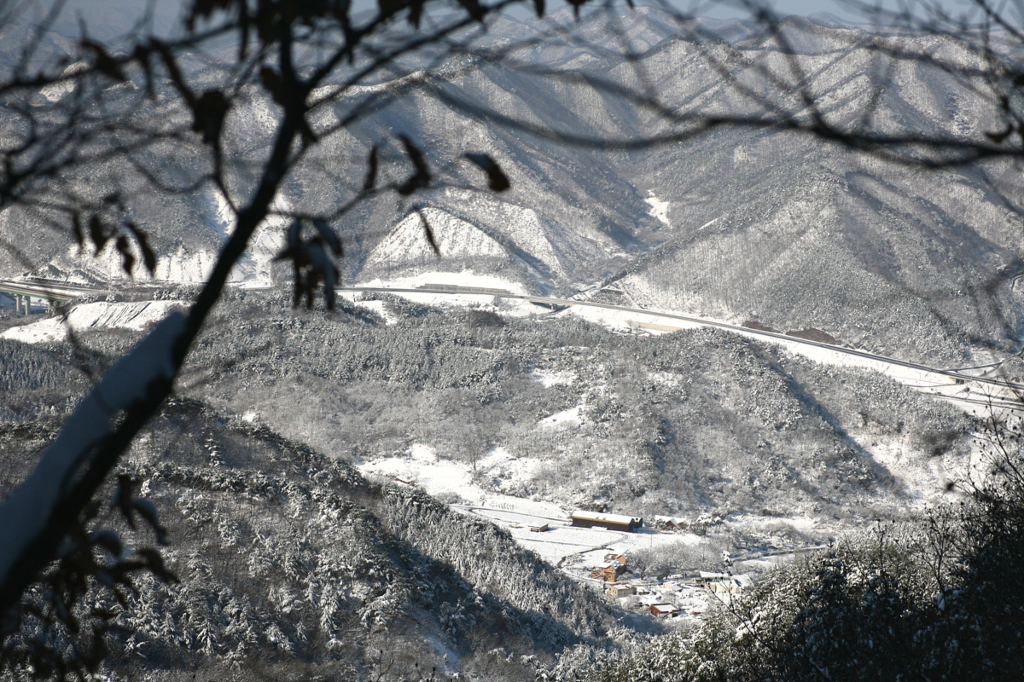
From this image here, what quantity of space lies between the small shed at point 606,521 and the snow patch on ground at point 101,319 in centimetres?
2343

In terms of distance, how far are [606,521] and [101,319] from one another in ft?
97.0

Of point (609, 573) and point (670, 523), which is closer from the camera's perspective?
point (609, 573)

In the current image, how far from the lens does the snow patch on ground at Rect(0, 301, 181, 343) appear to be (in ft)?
115

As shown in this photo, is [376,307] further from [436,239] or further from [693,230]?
[693,230]

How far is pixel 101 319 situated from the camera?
3828 centimetres

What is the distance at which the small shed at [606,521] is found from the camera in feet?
68.3

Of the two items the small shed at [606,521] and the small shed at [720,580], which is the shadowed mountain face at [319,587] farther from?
the small shed at [606,521]

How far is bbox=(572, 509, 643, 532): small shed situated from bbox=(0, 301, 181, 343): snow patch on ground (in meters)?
23.4

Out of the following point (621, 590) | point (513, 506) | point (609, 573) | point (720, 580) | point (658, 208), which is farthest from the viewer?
point (658, 208)

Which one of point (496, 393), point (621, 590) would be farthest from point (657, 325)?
point (621, 590)

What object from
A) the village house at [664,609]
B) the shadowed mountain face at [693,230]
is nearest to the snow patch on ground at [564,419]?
the village house at [664,609]

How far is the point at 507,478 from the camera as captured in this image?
79.9 ft

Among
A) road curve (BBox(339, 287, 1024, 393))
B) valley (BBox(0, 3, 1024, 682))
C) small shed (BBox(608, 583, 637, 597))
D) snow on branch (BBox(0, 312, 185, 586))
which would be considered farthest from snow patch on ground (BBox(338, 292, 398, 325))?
snow on branch (BBox(0, 312, 185, 586))

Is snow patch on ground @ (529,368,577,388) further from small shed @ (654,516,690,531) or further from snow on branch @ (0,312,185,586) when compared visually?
snow on branch @ (0,312,185,586)
